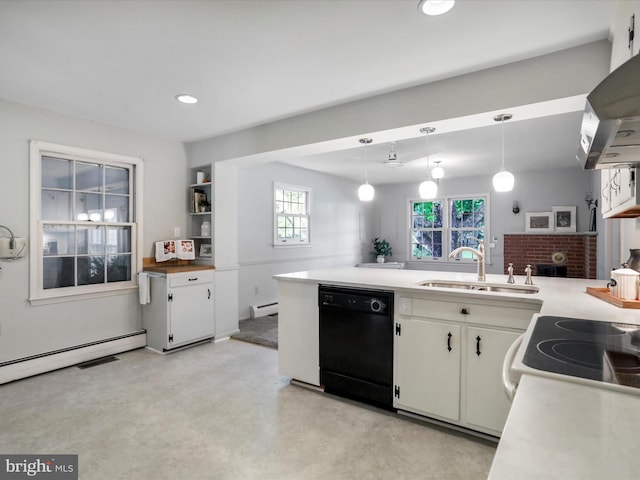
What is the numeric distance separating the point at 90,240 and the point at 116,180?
0.70 meters

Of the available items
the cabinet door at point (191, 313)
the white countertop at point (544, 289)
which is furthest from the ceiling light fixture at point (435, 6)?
the cabinet door at point (191, 313)

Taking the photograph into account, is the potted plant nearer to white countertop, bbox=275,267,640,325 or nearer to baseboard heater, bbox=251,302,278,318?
baseboard heater, bbox=251,302,278,318

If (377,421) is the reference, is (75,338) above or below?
above

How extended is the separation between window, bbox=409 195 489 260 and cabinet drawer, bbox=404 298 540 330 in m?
5.32

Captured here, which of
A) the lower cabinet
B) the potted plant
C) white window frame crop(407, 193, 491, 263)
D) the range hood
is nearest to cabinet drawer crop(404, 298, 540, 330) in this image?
the lower cabinet

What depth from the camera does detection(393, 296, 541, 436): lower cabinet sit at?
6.79 feet

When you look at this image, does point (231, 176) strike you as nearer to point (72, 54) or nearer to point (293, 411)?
point (72, 54)

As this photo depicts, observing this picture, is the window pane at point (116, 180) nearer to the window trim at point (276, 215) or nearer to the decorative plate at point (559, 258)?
the window trim at point (276, 215)

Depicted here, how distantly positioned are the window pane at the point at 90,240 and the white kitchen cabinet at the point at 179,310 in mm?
617

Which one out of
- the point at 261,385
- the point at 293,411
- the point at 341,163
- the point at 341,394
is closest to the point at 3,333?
the point at 261,385

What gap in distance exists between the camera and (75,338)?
139 inches

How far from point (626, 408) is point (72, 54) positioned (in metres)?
3.12

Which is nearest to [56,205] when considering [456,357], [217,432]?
[217,432]

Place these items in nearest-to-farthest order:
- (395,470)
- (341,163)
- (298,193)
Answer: (395,470) → (341,163) → (298,193)
